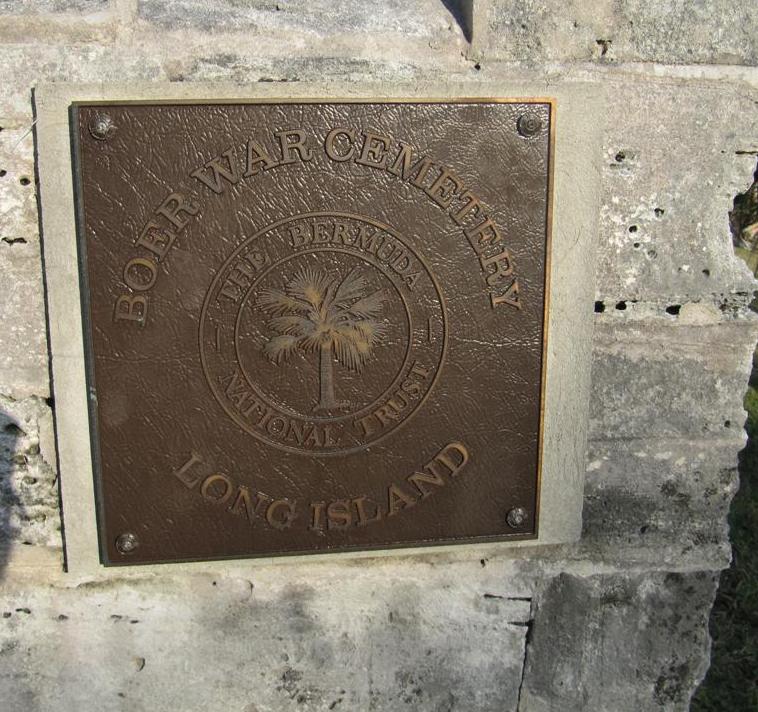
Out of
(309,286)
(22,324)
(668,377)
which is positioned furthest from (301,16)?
(668,377)

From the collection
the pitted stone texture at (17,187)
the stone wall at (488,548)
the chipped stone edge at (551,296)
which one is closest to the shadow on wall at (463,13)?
the stone wall at (488,548)

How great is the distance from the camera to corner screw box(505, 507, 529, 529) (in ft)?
7.04

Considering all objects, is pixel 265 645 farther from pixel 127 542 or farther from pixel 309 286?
pixel 309 286

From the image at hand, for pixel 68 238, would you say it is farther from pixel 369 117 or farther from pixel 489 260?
pixel 489 260

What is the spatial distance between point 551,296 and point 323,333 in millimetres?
640

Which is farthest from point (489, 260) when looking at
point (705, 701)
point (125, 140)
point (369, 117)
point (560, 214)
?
point (705, 701)

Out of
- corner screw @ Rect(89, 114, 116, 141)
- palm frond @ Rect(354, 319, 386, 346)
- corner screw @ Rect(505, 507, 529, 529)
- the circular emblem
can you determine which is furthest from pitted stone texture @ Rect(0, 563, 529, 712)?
corner screw @ Rect(89, 114, 116, 141)

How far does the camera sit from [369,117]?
1.90 metres

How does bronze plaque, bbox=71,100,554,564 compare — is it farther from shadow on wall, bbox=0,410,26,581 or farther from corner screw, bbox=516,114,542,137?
shadow on wall, bbox=0,410,26,581

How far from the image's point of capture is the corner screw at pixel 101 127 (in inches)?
72.1

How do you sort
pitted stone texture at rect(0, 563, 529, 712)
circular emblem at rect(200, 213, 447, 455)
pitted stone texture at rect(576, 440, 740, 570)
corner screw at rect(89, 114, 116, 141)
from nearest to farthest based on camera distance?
corner screw at rect(89, 114, 116, 141), circular emblem at rect(200, 213, 447, 455), pitted stone texture at rect(0, 563, 529, 712), pitted stone texture at rect(576, 440, 740, 570)

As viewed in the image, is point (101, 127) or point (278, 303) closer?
point (101, 127)

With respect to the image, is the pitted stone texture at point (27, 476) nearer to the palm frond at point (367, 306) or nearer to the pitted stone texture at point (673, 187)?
the palm frond at point (367, 306)

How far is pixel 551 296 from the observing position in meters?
2.05
